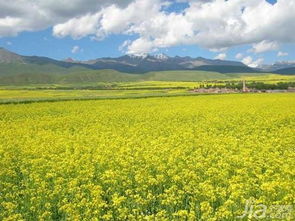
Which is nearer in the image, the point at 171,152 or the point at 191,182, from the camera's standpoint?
the point at 191,182

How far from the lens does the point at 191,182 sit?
11812mm

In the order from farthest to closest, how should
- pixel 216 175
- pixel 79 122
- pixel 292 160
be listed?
pixel 79 122
pixel 292 160
pixel 216 175

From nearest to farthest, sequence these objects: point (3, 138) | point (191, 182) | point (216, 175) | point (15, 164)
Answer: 1. point (191, 182)
2. point (216, 175)
3. point (15, 164)
4. point (3, 138)

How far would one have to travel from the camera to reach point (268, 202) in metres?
9.88

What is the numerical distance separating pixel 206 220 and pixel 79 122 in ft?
81.3

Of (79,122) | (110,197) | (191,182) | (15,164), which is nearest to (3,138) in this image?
(15,164)

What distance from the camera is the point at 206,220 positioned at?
9.23m

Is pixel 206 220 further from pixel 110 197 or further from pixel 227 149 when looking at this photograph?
pixel 227 149

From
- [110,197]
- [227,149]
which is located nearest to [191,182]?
[110,197]

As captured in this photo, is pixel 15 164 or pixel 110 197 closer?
pixel 110 197

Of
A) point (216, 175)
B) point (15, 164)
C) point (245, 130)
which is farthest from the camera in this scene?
point (245, 130)

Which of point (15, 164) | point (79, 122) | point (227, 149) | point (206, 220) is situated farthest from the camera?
point (79, 122)

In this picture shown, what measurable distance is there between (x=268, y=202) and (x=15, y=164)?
35.9 feet

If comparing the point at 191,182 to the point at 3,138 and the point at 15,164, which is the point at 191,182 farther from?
the point at 3,138
